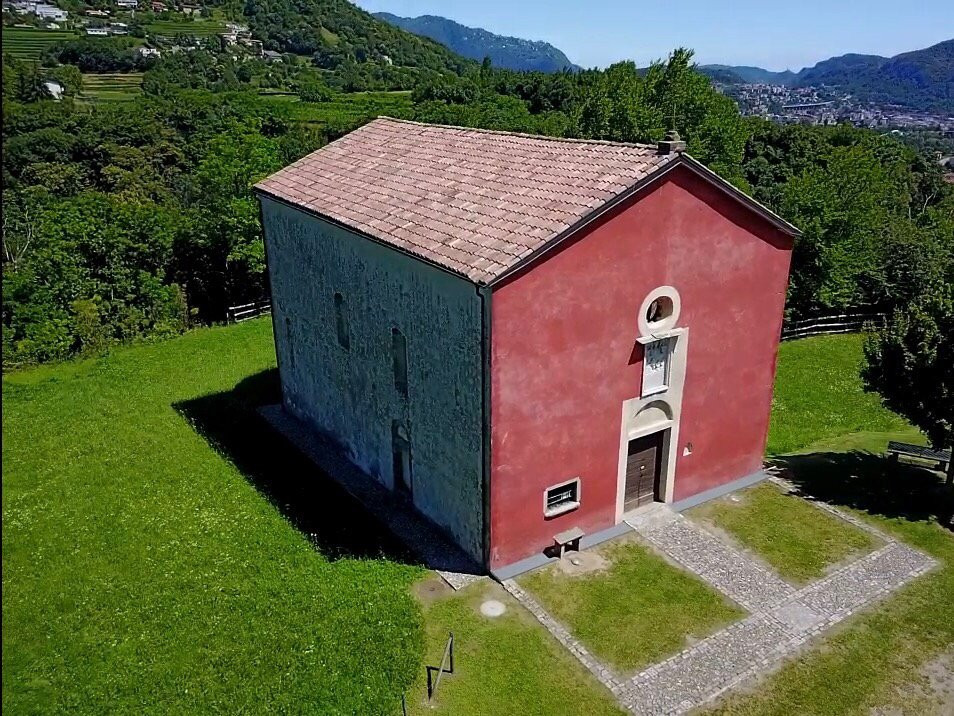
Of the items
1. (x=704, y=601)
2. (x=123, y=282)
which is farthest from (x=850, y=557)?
(x=123, y=282)

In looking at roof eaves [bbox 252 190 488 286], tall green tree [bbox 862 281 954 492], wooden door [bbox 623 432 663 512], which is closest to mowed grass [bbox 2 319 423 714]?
wooden door [bbox 623 432 663 512]

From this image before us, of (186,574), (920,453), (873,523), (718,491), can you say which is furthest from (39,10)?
(873,523)

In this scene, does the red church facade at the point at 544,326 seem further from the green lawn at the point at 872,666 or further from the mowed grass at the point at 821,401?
the green lawn at the point at 872,666

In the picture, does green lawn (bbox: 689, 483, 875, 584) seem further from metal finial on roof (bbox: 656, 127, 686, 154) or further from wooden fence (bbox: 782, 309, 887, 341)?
wooden fence (bbox: 782, 309, 887, 341)

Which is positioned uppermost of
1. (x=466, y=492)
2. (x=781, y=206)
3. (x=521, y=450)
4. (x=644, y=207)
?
(x=644, y=207)

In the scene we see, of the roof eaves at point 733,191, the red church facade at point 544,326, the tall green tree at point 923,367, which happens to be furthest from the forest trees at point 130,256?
the tall green tree at point 923,367

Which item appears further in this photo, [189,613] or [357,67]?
[357,67]

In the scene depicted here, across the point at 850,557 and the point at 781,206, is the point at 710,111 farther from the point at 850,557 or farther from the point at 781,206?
the point at 850,557

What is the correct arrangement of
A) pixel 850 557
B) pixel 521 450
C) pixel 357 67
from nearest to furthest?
pixel 521 450 → pixel 850 557 → pixel 357 67
